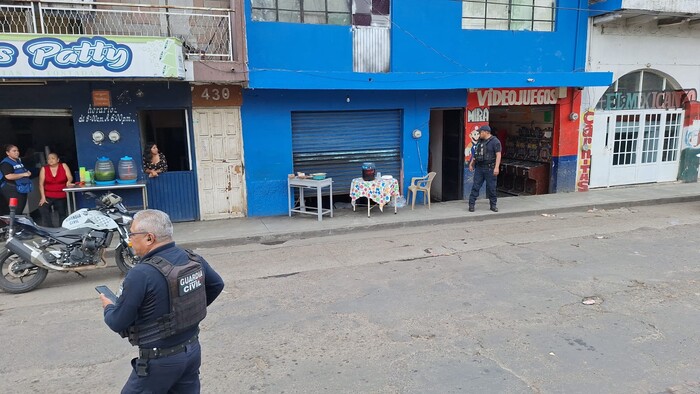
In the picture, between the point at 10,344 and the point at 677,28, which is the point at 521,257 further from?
the point at 677,28

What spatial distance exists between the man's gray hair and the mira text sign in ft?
20.5

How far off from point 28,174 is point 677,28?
16.2 meters

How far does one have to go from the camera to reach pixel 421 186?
11883 millimetres

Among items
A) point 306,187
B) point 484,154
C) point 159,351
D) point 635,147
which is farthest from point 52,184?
point 635,147

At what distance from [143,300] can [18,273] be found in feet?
16.3

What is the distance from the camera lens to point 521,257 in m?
7.51

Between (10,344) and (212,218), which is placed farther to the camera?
(212,218)

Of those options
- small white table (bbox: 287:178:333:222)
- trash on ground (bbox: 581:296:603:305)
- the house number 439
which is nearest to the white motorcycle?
the house number 439

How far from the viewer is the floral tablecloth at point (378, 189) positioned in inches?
410

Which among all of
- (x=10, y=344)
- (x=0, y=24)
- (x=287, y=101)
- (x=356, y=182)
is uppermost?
(x=0, y=24)

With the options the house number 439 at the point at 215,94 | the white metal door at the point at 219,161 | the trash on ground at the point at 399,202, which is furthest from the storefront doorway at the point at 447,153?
the house number 439 at the point at 215,94

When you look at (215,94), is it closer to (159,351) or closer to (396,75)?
(396,75)

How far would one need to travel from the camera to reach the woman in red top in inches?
351

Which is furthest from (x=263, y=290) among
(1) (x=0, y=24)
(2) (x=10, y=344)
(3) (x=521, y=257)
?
(1) (x=0, y=24)
